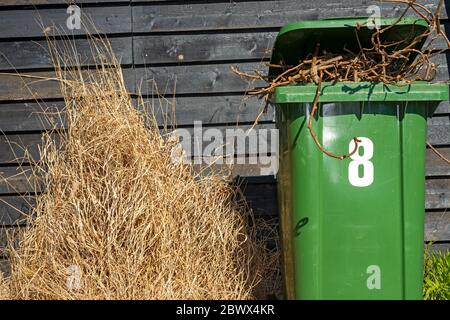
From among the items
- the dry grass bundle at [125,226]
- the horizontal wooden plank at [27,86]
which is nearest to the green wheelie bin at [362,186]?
the dry grass bundle at [125,226]

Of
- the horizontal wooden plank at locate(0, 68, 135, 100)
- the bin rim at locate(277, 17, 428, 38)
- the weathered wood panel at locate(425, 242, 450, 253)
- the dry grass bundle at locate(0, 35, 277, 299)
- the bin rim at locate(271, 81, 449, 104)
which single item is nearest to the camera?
the bin rim at locate(271, 81, 449, 104)

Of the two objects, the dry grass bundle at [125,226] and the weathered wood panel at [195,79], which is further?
the weathered wood panel at [195,79]

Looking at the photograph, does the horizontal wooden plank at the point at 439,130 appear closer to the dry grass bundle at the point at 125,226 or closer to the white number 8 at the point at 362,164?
the dry grass bundle at the point at 125,226

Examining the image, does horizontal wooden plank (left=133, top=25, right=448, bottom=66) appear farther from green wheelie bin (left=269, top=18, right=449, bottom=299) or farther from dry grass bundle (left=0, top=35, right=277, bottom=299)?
green wheelie bin (left=269, top=18, right=449, bottom=299)

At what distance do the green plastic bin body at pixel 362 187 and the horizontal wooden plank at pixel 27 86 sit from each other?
2.08 meters

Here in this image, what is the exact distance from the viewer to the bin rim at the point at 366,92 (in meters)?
3.27

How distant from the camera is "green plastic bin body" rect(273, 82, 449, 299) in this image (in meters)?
3.30

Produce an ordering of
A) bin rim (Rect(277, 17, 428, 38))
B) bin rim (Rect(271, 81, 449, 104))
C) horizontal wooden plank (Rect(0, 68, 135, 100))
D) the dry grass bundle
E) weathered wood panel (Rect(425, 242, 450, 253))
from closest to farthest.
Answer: bin rim (Rect(271, 81, 449, 104)), bin rim (Rect(277, 17, 428, 38)), the dry grass bundle, weathered wood panel (Rect(425, 242, 450, 253)), horizontal wooden plank (Rect(0, 68, 135, 100))

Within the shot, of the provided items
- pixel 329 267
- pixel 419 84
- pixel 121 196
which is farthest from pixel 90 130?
pixel 419 84

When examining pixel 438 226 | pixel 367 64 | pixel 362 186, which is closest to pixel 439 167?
pixel 438 226

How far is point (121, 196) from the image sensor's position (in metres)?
4.04

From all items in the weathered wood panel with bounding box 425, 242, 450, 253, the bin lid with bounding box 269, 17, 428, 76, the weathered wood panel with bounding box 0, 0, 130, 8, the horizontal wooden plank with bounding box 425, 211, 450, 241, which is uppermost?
the weathered wood panel with bounding box 0, 0, 130, 8

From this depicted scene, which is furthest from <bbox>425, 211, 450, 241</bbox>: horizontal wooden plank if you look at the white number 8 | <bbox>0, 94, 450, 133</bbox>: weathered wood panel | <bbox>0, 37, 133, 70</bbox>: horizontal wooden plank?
<bbox>0, 37, 133, 70</bbox>: horizontal wooden plank
